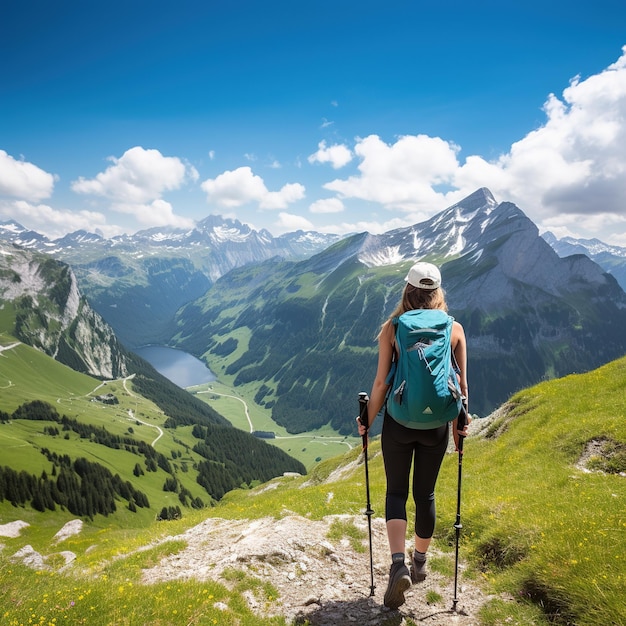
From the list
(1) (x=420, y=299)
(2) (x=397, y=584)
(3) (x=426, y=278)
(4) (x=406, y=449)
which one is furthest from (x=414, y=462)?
(3) (x=426, y=278)

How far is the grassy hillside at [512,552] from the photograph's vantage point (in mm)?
6949

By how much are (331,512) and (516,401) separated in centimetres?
2024

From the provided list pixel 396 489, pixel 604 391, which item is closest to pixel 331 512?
pixel 396 489

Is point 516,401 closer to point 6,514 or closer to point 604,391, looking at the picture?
point 604,391

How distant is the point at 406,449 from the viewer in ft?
23.6

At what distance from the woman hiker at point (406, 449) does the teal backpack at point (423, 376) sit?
0.98 feet

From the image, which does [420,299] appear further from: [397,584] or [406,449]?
[397,584]

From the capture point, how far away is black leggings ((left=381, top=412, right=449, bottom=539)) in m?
7.02

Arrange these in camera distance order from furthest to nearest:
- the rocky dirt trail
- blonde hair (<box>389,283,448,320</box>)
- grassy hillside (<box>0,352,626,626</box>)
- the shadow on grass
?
the rocky dirt trail → blonde hair (<box>389,283,448,320</box>) → the shadow on grass → grassy hillside (<box>0,352,626,626</box>)

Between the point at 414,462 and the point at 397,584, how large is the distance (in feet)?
7.56

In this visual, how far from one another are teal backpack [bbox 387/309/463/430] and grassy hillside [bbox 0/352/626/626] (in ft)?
12.4

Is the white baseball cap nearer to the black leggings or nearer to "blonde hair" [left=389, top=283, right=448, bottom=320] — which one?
"blonde hair" [left=389, top=283, right=448, bottom=320]

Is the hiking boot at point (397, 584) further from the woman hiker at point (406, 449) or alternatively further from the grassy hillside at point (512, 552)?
the grassy hillside at point (512, 552)

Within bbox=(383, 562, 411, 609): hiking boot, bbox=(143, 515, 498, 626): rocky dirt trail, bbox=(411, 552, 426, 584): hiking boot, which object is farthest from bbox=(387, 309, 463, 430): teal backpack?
bbox=(143, 515, 498, 626): rocky dirt trail
